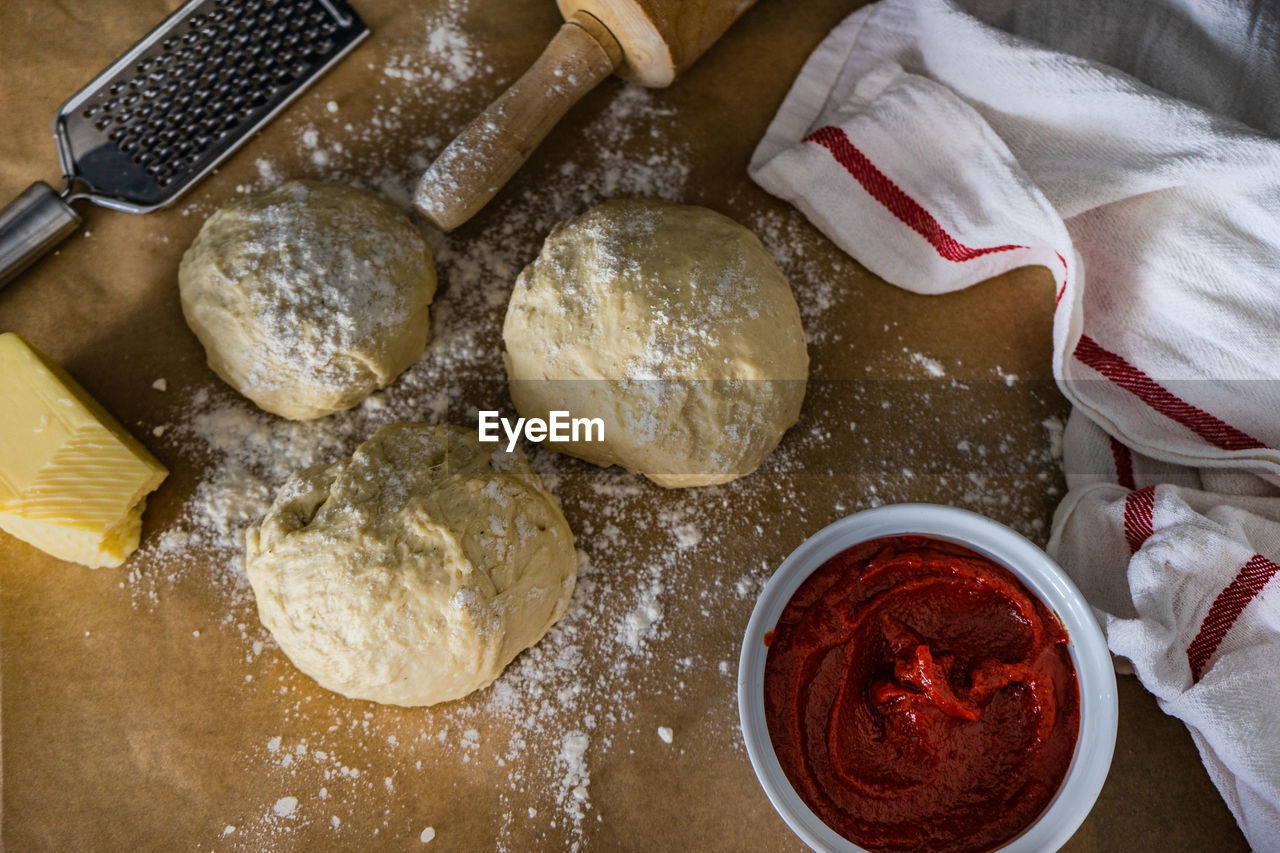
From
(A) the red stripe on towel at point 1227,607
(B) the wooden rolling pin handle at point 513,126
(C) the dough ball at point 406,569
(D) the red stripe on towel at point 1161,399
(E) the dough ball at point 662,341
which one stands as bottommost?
(A) the red stripe on towel at point 1227,607

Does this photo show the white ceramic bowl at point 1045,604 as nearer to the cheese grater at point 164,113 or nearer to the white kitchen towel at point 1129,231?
the white kitchen towel at point 1129,231

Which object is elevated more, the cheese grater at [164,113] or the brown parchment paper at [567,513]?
the cheese grater at [164,113]

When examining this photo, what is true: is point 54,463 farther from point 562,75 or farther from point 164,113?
point 562,75

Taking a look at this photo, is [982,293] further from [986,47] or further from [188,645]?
[188,645]

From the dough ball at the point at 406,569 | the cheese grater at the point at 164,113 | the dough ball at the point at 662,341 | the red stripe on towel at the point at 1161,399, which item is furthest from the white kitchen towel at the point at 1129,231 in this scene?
the cheese grater at the point at 164,113

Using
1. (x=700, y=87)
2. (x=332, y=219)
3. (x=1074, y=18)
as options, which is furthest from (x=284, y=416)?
(x=1074, y=18)

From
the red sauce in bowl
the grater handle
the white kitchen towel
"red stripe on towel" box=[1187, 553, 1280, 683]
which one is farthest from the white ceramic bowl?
the grater handle
